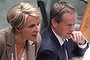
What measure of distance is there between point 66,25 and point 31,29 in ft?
0.82

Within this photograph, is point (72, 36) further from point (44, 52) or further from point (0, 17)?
point (0, 17)

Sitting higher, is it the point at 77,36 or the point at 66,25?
the point at 66,25

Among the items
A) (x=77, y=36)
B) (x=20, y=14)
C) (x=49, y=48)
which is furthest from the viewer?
(x=77, y=36)

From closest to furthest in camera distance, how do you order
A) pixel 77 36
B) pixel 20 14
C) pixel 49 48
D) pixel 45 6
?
pixel 20 14 < pixel 49 48 < pixel 77 36 < pixel 45 6

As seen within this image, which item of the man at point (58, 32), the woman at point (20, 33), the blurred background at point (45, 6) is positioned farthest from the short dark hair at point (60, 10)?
the blurred background at point (45, 6)

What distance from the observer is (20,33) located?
5.61ft

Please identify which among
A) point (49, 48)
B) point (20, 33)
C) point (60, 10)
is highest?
point (60, 10)

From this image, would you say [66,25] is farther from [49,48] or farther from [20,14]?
[20,14]

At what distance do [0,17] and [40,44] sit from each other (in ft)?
4.82

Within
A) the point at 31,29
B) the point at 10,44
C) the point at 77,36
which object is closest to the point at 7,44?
the point at 10,44

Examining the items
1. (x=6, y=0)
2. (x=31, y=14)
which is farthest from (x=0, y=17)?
(x=31, y=14)

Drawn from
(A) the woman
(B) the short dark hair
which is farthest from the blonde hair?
(B) the short dark hair

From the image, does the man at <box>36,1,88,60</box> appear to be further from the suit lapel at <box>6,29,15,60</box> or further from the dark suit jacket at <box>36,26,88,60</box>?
the suit lapel at <box>6,29,15,60</box>

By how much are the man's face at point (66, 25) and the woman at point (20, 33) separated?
5.7 inches
